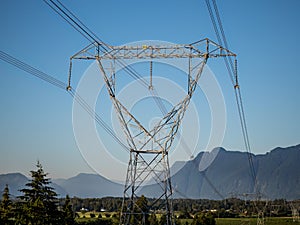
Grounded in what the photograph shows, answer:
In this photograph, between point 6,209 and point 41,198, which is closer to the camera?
point 41,198

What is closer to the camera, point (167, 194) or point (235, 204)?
point (167, 194)

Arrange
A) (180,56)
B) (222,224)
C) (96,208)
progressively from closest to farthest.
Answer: (180,56)
(222,224)
(96,208)

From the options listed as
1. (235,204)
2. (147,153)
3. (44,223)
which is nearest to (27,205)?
(44,223)

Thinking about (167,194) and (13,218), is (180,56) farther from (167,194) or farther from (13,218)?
(13,218)
